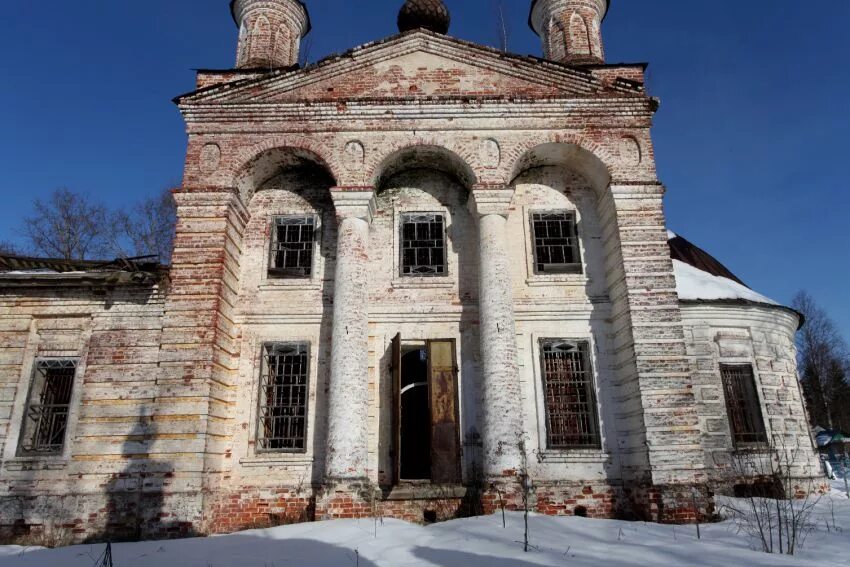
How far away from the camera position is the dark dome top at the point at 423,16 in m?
13.8

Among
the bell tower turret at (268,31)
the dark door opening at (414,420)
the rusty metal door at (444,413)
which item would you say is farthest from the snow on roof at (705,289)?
the bell tower turret at (268,31)

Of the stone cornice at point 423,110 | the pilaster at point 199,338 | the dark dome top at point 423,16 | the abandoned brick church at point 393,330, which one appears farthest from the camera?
the dark dome top at point 423,16

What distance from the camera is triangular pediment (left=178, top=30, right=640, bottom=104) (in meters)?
Answer: 11.3

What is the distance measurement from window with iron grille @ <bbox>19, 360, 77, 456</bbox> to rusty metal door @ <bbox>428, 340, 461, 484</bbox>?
6.13 meters

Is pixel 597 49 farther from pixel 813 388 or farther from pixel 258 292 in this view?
pixel 813 388

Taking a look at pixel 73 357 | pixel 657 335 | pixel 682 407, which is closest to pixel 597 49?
pixel 657 335

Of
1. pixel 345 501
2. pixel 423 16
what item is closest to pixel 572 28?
pixel 423 16

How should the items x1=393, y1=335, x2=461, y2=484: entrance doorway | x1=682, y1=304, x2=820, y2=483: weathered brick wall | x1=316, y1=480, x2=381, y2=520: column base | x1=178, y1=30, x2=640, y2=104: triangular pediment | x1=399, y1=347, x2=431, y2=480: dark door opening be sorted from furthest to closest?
1. x1=682, y1=304, x2=820, y2=483: weathered brick wall
2. x1=178, y1=30, x2=640, y2=104: triangular pediment
3. x1=399, y1=347, x2=431, y2=480: dark door opening
4. x1=393, y1=335, x2=461, y2=484: entrance doorway
5. x1=316, y1=480, x2=381, y2=520: column base

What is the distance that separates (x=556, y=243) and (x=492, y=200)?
161cm

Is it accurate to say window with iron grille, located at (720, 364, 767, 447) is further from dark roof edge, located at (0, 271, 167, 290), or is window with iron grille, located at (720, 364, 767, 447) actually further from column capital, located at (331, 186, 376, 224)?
dark roof edge, located at (0, 271, 167, 290)

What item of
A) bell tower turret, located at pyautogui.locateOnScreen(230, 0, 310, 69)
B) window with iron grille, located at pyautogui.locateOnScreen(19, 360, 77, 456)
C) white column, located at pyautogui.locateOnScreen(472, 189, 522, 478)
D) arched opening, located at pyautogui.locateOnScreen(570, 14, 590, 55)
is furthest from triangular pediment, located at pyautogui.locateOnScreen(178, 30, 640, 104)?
window with iron grille, located at pyautogui.locateOnScreen(19, 360, 77, 456)

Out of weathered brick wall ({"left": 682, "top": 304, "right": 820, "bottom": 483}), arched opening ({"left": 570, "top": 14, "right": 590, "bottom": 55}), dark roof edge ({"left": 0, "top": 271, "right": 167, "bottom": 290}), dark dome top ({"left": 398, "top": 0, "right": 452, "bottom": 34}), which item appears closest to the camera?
dark roof edge ({"left": 0, "top": 271, "right": 167, "bottom": 290})

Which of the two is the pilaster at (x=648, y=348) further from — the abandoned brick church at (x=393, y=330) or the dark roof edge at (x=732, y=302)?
the dark roof edge at (x=732, y=302)

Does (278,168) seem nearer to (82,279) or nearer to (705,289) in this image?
(82,279)
